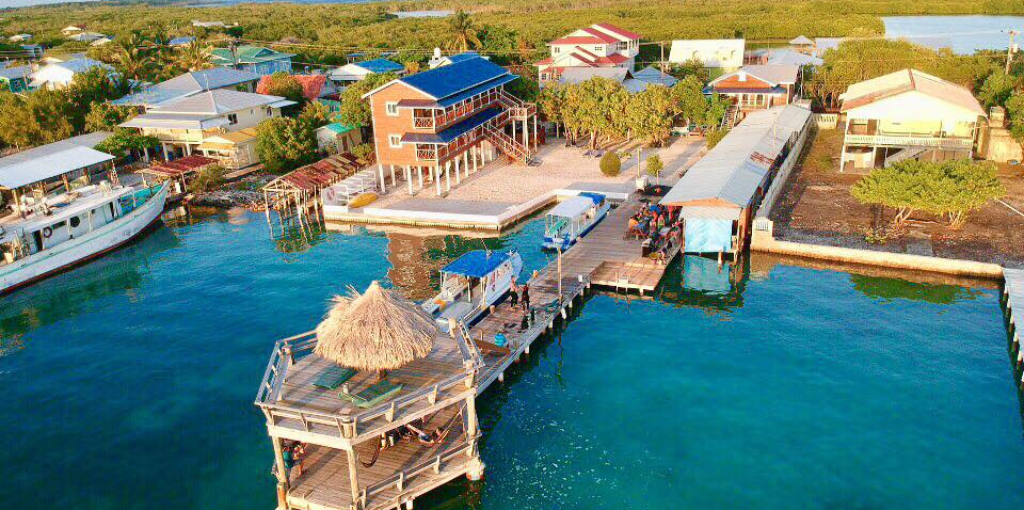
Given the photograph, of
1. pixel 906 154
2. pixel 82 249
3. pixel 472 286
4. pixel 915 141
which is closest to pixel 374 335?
pixel 472 286

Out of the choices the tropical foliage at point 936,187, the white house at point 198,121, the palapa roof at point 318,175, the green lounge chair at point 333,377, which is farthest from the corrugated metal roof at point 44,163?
the tropical foliage at point 936,187

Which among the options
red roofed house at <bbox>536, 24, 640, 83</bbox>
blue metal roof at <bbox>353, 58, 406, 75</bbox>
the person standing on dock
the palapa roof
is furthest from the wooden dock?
blue metal roof at <bbox>353, 58, 406, 75</bbox>

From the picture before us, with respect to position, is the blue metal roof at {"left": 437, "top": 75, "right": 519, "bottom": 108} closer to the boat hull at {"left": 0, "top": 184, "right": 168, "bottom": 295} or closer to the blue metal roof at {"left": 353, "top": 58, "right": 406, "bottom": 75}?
the boat hull at {"left": 0, "top": 184, "right": 168, "bottom": 295}

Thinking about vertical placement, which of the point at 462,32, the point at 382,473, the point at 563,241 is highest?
the point at 462,32

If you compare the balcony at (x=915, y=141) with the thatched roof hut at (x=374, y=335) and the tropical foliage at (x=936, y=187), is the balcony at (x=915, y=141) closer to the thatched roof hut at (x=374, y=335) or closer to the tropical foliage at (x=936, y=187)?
the tropical foliage at (x=936, y=187)

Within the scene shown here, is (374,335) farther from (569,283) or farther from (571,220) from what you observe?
(571,220)

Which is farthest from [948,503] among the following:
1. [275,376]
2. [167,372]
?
[167,372]
